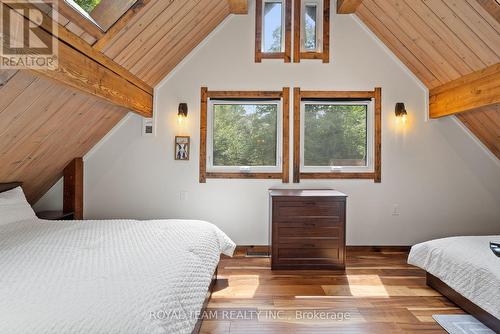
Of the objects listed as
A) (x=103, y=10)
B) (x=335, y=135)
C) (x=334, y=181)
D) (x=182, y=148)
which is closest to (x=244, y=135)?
(x=182, y=148)

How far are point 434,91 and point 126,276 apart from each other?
3820 millimetres

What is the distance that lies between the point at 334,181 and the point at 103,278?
9.45 ft

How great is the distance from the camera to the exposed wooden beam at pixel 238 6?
3.27m

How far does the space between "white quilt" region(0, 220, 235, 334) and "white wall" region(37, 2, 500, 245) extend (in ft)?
4.20

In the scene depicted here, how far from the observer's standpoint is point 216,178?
3.58 m

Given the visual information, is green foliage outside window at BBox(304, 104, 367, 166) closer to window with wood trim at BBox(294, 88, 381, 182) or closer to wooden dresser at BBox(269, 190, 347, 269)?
window with wood trim at BBox(294, 88, 381, 182)

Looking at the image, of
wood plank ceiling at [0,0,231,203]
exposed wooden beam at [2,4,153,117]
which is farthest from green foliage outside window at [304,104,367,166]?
exposed wooden beam at [2,4,153,117]

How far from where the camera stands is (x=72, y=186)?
3439mm

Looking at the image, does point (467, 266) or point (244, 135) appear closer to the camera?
point (467, 266)

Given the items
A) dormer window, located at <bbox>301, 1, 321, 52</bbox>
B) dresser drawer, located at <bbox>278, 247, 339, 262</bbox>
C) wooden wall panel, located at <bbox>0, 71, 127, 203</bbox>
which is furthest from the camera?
dormer window, located at <bbox>301, 1, 321, 52</bbox>

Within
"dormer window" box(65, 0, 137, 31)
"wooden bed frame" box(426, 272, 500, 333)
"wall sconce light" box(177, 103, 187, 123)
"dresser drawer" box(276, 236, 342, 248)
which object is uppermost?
"dormer window" box(65, 0, 137, 31)

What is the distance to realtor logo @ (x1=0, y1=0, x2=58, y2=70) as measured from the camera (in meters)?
1.49

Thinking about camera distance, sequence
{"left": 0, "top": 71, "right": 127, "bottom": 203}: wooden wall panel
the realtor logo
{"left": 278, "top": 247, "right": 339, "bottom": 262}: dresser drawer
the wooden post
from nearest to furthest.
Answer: the realtor logo < {"left": 0, "top": 71, "right": 127, "bottom": 203}: wooden wall panel < {"left": 278, "top": 247, "right": 339, "bottom": 262}: dresser drawer < the wooden post

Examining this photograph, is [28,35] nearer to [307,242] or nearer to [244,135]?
[244,135]
